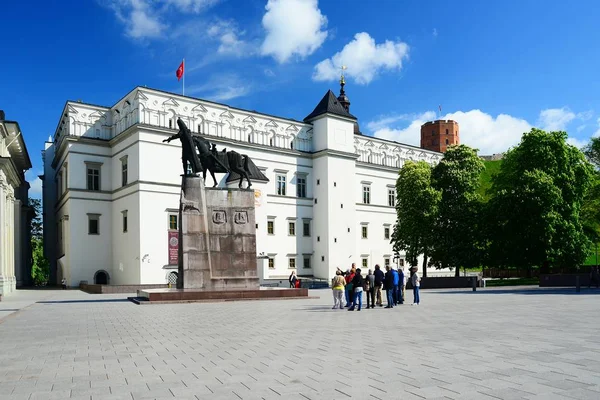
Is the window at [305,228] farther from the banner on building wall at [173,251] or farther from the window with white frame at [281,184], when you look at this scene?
the banner on building wall at [173,251]

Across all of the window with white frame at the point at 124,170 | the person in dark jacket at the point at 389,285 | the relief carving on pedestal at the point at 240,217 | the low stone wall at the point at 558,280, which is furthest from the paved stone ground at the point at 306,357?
the window with white frame at the point at 124,170

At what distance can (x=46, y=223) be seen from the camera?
6850 centimetres

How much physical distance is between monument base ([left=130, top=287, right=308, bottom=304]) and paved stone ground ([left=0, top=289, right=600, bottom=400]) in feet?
22.6

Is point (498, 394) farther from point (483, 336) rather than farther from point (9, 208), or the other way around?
point (9, 208)

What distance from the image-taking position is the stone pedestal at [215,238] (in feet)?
84.2

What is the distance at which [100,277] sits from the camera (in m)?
50.8

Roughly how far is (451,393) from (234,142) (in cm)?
4783

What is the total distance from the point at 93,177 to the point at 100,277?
9093mm

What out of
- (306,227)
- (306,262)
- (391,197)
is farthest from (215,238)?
(391,197)

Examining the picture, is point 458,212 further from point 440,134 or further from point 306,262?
point 440,134

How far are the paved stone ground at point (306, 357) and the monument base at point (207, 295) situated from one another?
6.89 m

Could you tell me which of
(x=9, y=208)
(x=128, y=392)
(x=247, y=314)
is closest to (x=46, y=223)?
(x=9, y=208)

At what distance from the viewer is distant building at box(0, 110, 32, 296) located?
124 feet

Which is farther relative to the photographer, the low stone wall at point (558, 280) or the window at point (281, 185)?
the window at point (281, 185)
